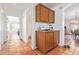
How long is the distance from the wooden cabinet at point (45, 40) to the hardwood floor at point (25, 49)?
8 cm

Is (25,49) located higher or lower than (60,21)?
lower

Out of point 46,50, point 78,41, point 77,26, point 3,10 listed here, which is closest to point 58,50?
point 46,50

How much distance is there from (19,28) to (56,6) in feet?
2.47

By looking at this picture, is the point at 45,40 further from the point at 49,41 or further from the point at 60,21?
the point at 60,21

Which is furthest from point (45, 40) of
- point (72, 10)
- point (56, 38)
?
point (72, 10)

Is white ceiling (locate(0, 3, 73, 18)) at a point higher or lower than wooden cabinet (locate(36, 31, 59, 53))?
higher

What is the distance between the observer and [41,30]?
8.15 feet

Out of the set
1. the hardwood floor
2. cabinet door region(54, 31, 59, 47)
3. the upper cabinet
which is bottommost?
the hardwood floor

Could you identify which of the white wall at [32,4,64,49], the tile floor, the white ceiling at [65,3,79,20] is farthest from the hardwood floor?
the white ceiling at [65,3,79,20]

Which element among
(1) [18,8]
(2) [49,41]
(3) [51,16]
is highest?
(1) [18,8]

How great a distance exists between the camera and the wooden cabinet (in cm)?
247

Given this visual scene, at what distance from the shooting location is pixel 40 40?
2.48 m

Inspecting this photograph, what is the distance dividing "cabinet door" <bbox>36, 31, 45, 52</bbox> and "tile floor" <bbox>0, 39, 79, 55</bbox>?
0.09 metres

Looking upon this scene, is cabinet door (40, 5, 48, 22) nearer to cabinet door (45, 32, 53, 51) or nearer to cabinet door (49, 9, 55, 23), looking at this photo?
cabinet door (49, 9, 55, 23)
